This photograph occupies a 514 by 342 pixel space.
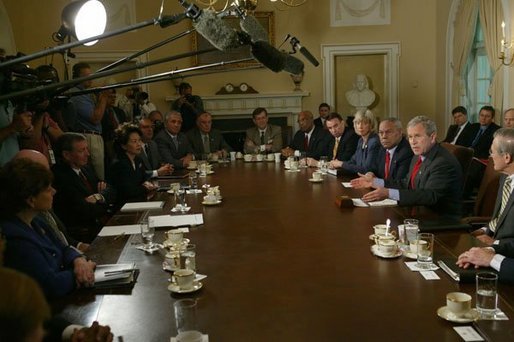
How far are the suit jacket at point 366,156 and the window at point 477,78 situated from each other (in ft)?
10.7

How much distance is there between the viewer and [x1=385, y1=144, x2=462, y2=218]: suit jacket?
3.51 metres

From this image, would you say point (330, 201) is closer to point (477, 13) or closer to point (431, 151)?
point (431, 151)

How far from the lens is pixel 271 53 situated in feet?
5.85

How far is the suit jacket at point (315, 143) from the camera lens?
692cm

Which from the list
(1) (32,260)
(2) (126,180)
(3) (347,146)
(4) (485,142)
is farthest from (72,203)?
(4) (485,142)

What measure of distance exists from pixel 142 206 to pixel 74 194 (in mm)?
486

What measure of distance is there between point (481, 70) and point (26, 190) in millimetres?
7468

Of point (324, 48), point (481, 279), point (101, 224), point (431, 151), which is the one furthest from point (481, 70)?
point (481, 279)

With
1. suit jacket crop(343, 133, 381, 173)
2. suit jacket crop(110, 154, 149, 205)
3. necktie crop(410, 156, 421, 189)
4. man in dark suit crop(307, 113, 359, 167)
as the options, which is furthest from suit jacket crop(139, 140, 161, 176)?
necktie crop(410, 156, 421, 189)

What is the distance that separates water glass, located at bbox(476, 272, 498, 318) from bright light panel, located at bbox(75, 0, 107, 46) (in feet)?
6.02

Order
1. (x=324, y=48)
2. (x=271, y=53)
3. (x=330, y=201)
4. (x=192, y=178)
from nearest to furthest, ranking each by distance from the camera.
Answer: (x=271, y=53) < (x=330, y=201) < (x=192, y=178) < (x=324, y=48)

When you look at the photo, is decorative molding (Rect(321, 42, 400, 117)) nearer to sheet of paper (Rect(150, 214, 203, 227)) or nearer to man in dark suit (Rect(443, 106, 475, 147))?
man in dark suit (Rect(443, 106, 475, 147))

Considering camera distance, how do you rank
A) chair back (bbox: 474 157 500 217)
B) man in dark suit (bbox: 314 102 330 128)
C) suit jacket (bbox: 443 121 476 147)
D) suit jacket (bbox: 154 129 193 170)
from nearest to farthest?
chair back (bbox: 474 157 500 217), suit jacket (bbox: 154 129 193 170), suit jacket (bbox: 443 121 476 147), man in dark suit (bbox: 314 102 330 128)

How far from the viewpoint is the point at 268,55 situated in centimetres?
178
